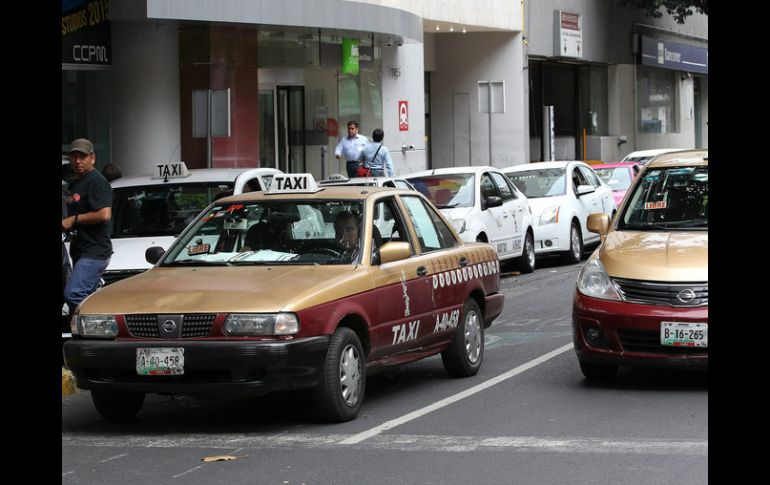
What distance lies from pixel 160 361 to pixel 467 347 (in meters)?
3.04

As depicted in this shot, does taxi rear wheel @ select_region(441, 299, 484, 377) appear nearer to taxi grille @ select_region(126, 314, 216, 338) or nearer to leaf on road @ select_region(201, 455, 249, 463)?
taxi grille @ select_region(126, 314, 216, 338)

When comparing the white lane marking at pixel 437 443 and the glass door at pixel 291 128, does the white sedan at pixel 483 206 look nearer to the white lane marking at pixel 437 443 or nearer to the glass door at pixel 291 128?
the glass door at pixel 291 128

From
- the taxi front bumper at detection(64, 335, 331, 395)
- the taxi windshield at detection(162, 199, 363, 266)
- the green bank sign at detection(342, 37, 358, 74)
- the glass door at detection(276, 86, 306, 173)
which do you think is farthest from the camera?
the glass door at detection(276, 86, 306, 173)

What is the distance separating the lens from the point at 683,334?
926cm

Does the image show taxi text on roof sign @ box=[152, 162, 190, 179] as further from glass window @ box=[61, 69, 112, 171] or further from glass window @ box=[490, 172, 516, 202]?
glass window @ box=[61, 69, 112, 171]

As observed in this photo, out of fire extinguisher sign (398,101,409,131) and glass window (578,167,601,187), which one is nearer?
glass window (578,167,601,187)

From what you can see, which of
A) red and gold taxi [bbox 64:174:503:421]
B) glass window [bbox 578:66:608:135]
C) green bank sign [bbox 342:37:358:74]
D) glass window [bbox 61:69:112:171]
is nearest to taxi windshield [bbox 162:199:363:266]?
red and gold taxi [bbox 64:174:503:421]

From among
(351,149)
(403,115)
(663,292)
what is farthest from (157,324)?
(403,115)

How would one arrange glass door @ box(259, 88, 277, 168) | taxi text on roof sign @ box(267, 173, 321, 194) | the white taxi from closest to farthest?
taxi text on roof sign @ box(267, 173, 321, 194) < the white taxi < glass door @ box(259, 88, 277, 168)

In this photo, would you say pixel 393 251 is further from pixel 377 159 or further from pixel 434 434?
pixel 377 159

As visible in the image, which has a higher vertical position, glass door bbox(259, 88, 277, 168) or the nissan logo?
glass door bbox(259, 88, 277, 168)

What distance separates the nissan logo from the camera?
9.30 m

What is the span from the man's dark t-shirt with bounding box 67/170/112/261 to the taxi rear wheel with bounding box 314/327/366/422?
3239mm

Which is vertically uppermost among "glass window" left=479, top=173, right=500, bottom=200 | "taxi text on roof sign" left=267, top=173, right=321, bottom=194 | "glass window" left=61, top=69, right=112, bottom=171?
"glass window" left=61, top=69, right=112, bottom=171
